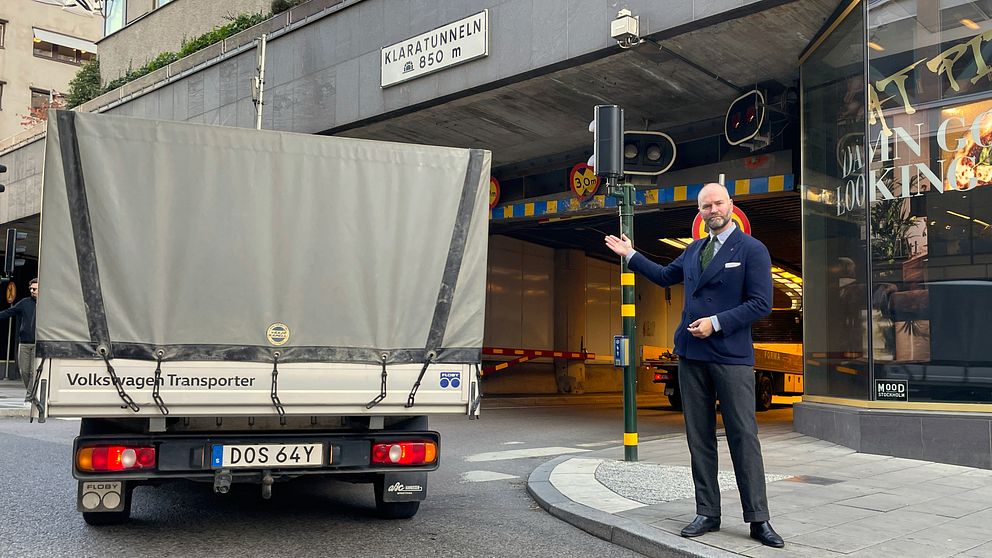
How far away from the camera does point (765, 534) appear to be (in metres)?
4.71

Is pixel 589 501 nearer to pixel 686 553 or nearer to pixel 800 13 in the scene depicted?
pixel 686 553

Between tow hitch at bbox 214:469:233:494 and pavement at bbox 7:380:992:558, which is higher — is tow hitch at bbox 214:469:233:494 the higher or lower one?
the higher one

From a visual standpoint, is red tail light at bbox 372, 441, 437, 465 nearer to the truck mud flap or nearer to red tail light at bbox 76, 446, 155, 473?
the truck mud flap

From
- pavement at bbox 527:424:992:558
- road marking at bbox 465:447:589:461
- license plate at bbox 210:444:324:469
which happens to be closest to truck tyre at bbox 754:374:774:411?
road marking at bbox 465:447:589:461

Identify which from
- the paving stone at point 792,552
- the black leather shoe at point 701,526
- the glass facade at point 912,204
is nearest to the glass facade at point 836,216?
the glass facade at point 912,204

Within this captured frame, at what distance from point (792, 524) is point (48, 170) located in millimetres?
4793

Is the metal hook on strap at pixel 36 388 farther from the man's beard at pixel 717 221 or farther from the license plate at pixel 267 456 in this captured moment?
the man's beard at pixel 717 221

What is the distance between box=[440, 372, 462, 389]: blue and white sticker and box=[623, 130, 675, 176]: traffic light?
4.07m

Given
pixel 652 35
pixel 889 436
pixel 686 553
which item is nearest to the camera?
pixel 686 553

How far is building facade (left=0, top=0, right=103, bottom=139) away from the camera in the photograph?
38.6 metres

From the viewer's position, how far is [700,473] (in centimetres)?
496

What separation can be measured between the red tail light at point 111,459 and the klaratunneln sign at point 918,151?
7.43 m

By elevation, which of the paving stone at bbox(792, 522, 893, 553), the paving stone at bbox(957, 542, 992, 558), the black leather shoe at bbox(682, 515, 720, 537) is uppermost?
the black leather shoe at bbox(682, 515, 720, 537)

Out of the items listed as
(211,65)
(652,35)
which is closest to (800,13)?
(652,35)
